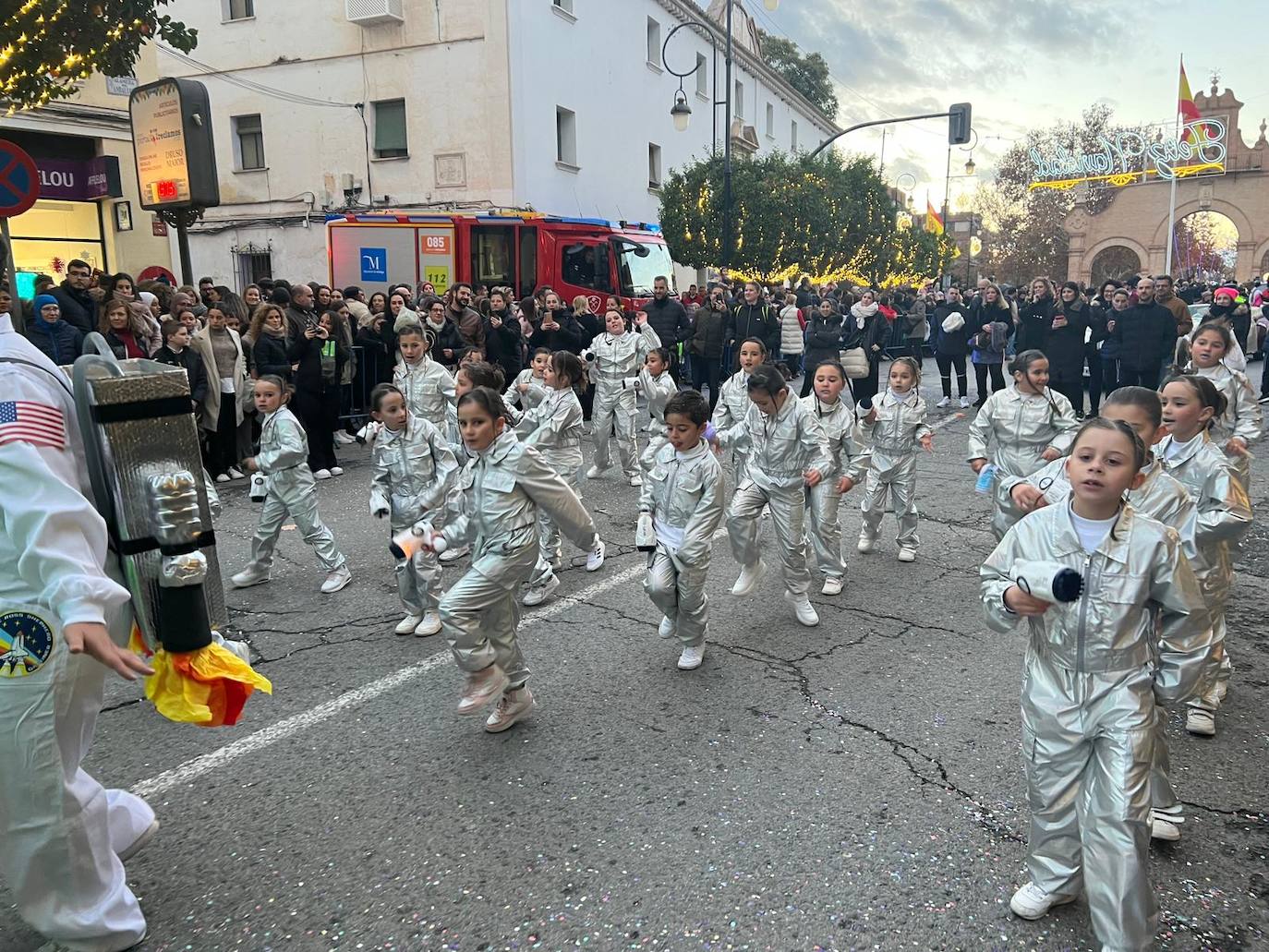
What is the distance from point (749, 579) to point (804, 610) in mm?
418

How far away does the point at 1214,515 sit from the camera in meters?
4.00

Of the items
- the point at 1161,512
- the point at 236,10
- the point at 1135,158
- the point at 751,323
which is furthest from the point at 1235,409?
the point at 1135,158

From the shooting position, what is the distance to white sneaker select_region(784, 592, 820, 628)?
18.5 feet

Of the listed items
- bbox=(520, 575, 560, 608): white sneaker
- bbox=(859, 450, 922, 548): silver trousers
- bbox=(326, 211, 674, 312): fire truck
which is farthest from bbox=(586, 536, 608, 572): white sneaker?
bbox=(326, 211, 674, 312): fire truck

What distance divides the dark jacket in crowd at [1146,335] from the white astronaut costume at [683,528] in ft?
29.5

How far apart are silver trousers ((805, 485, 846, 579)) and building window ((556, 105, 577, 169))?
68.7ft

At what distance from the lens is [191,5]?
83.5 feet

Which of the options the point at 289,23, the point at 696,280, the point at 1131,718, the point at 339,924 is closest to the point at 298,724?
the point at 339,924

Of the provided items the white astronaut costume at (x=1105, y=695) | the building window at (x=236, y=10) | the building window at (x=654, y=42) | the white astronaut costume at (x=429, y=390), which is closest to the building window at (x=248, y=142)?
the building window at (x=236, y=10)

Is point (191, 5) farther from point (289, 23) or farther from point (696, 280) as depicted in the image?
point (696, 280)

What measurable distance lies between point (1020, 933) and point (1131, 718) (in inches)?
29.1

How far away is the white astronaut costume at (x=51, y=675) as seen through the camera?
231 centimetres

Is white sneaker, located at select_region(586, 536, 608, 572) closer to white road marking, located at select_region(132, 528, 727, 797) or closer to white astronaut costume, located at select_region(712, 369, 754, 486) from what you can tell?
white road marking, located at select_region(132, 528, 727, 797)

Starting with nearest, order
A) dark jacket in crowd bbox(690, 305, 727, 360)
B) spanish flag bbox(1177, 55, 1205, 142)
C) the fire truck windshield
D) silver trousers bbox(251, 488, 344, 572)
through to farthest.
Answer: silver trousers bbox(251, 488, 344, 572), dark jacket in crowd bbox(690, 305, 727, 360), the fire truck windshield, spanish flag bbox(1177, 55, 1205, 142)
